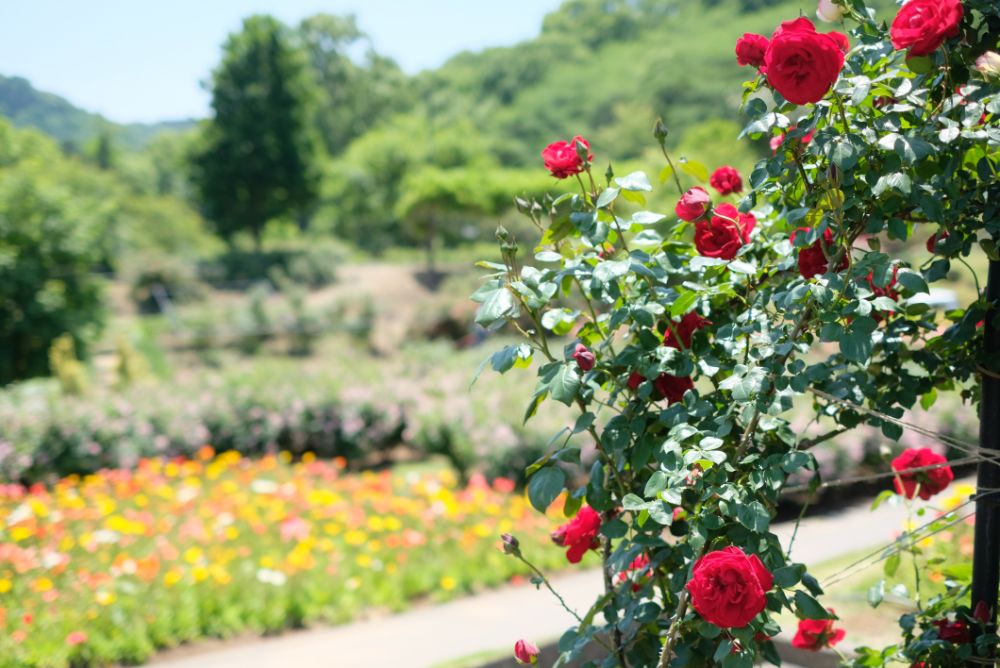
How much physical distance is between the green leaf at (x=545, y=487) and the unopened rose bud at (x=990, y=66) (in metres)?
0.85

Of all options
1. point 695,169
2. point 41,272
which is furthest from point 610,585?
point 41,272

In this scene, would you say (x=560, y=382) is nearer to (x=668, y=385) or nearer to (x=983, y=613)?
(x=668, y=385)

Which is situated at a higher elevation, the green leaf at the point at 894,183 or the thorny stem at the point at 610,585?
the green leaf at the point at 894,183

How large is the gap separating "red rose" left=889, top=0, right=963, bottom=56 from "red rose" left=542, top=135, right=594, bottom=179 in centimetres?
50

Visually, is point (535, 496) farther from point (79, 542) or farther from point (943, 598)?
point (79, 542)

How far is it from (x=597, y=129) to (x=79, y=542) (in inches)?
1989

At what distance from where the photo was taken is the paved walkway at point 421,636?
332 cm

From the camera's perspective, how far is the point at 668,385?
1404 mm

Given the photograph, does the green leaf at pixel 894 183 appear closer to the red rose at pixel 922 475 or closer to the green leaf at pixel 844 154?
the green leaf at pixel 844 154

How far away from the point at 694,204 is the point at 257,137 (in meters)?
29.1

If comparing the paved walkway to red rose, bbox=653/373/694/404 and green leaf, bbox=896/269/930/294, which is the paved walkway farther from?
green leaf, bbox=896/269/930/294

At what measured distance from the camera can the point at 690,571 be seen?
1.23 m

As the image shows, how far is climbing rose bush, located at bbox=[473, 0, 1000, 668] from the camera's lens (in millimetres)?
1158

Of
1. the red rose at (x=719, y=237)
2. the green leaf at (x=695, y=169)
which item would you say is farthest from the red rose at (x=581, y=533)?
the green leaf at (x=695, y=169)
